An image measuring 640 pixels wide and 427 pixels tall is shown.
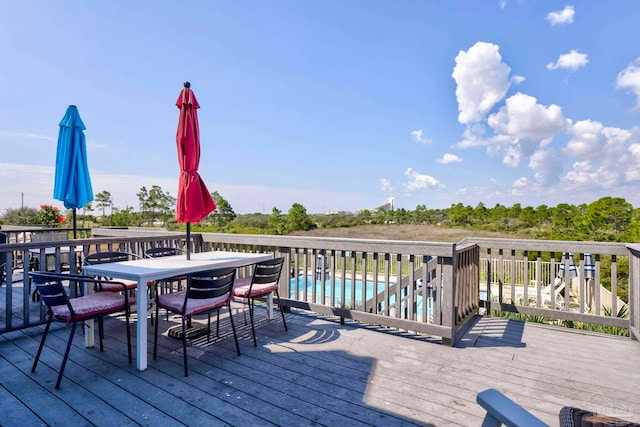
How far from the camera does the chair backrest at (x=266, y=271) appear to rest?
3420 mm

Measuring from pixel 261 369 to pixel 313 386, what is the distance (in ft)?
1.75

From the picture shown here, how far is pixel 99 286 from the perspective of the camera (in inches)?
145

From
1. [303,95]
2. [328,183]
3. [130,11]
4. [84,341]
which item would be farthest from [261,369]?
[328,183]

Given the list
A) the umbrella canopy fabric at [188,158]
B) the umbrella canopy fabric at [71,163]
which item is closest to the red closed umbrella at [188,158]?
the umbrella canopy fabric at [188,158]

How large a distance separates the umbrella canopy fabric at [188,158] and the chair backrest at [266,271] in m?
0.94

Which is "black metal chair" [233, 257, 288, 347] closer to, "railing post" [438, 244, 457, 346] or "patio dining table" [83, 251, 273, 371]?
"patio dining table" [83, 251, 273, 371]

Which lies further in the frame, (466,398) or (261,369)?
(261,369)

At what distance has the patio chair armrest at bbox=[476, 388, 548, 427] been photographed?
1.00 m

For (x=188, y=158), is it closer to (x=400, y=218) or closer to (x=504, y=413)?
(x=504, y=413)

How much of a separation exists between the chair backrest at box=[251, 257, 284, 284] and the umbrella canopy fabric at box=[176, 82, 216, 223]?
0.94 m

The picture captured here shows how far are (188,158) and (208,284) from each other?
1.56m

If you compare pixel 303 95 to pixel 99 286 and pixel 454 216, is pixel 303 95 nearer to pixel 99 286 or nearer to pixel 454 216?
pixel 99 286

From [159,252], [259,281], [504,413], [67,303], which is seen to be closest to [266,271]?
[259,281]

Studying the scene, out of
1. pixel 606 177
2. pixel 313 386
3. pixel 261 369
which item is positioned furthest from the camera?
pixel 606 177
